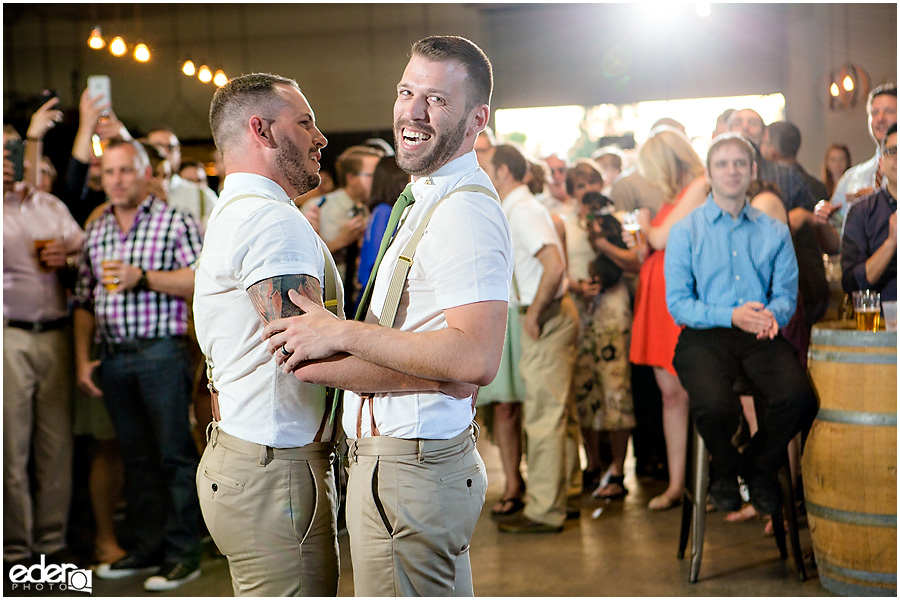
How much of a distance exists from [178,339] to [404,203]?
1.96 meters

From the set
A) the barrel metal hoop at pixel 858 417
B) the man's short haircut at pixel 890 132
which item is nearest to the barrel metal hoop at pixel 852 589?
the barrel metal hoop at pixel 858 417

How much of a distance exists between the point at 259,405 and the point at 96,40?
3578 mm

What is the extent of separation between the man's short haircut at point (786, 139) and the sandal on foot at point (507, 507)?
6.33 feet

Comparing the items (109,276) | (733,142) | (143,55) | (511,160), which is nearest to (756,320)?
(733,142)

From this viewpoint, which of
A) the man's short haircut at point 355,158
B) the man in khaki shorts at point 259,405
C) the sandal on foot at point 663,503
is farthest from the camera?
the man's short haircut at point 355,158

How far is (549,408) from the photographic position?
3.71 metres

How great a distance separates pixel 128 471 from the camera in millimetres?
3346

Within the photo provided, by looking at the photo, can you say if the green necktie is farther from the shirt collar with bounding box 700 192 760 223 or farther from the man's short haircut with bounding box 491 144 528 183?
the man's short haircut with bounding box 491 144 528 183

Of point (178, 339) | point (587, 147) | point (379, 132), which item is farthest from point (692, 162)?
point (178, 339)

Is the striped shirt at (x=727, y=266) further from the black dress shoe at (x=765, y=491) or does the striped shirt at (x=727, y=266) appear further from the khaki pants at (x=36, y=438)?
the khaki pants at (x=36, y=438)

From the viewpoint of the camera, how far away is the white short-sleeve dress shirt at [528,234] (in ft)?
11.8

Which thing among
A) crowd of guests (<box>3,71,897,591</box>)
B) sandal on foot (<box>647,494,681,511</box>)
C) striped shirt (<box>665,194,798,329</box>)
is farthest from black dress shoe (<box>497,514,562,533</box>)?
striped shirt (<box>665,194,798,329</box>)

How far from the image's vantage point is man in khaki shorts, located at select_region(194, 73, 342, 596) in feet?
5.30

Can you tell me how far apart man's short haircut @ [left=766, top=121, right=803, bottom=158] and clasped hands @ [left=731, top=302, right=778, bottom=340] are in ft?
3.38
